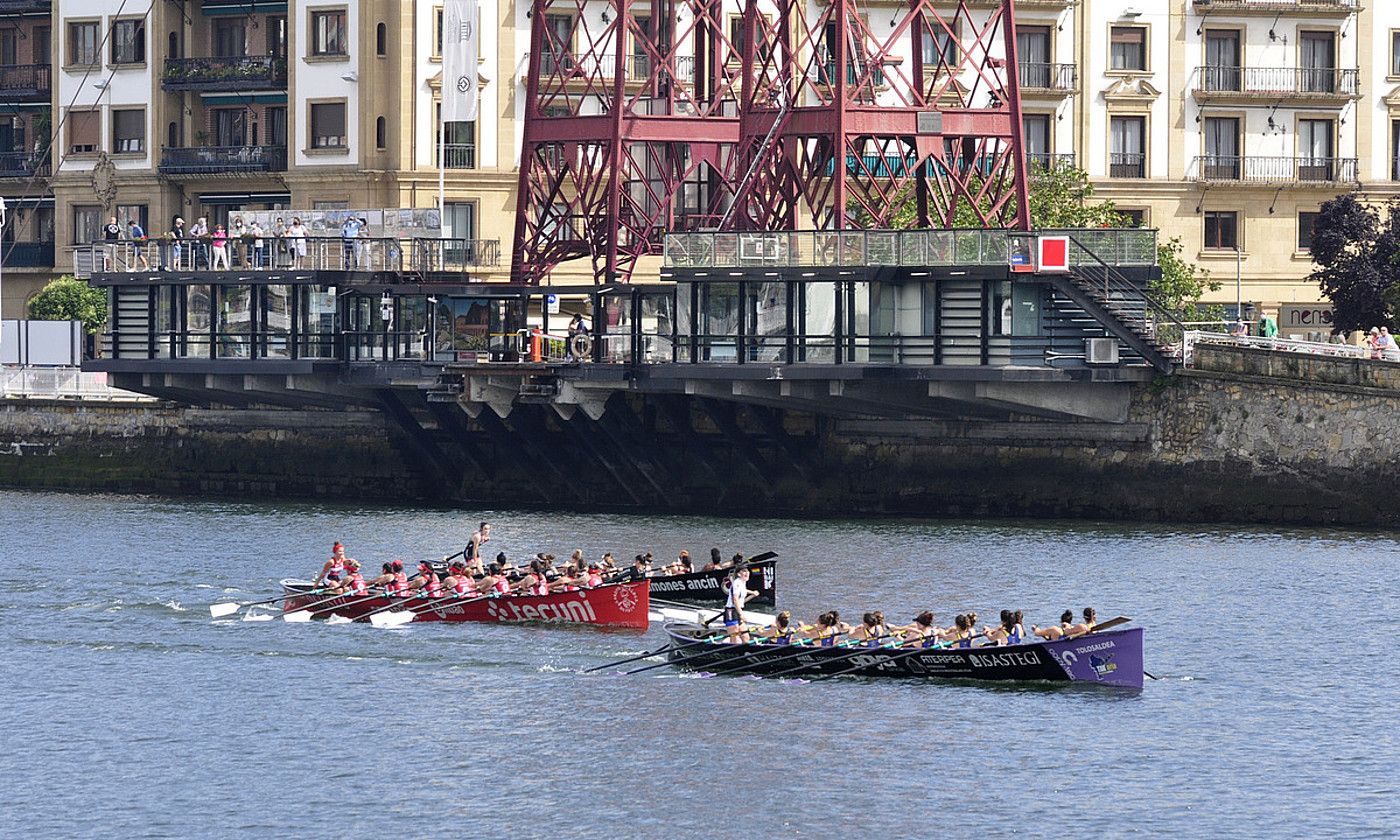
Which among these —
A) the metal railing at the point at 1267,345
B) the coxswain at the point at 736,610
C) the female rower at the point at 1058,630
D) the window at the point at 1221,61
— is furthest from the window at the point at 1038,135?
the female rower at the point at 1058,630

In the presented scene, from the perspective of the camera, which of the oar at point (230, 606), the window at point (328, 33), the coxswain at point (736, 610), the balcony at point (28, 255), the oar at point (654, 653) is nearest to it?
the coxswain at point (736, 610)

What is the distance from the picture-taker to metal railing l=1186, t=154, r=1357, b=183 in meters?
119

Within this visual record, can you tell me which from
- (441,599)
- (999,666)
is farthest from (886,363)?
(999,666)

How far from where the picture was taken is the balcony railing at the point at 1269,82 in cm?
11762

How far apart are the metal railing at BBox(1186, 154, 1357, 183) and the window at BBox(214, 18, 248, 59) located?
145 feet

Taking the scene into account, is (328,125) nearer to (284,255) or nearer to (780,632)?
(284,255)

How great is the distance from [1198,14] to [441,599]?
6315 cm

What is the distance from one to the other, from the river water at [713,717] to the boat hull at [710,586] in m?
1.12

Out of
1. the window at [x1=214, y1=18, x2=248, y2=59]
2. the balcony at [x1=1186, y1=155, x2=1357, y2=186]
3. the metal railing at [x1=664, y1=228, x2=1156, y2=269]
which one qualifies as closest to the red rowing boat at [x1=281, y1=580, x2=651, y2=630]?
the metal railing at [x1=664, y1=228, x2=1156, y2=269]

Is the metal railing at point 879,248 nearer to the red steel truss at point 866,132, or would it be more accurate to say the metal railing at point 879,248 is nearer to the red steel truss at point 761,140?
the red steel truss at point 866,132

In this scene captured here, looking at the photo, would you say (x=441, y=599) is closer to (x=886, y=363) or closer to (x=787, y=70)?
(x=886, y=363)

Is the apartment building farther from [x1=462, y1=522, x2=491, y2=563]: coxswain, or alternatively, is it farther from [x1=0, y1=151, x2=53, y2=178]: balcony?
[x1=462, y1=522, x2=491, y2=563]: coxswain

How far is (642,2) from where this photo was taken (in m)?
116

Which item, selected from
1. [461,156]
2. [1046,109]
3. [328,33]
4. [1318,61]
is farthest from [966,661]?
[1318,61]
